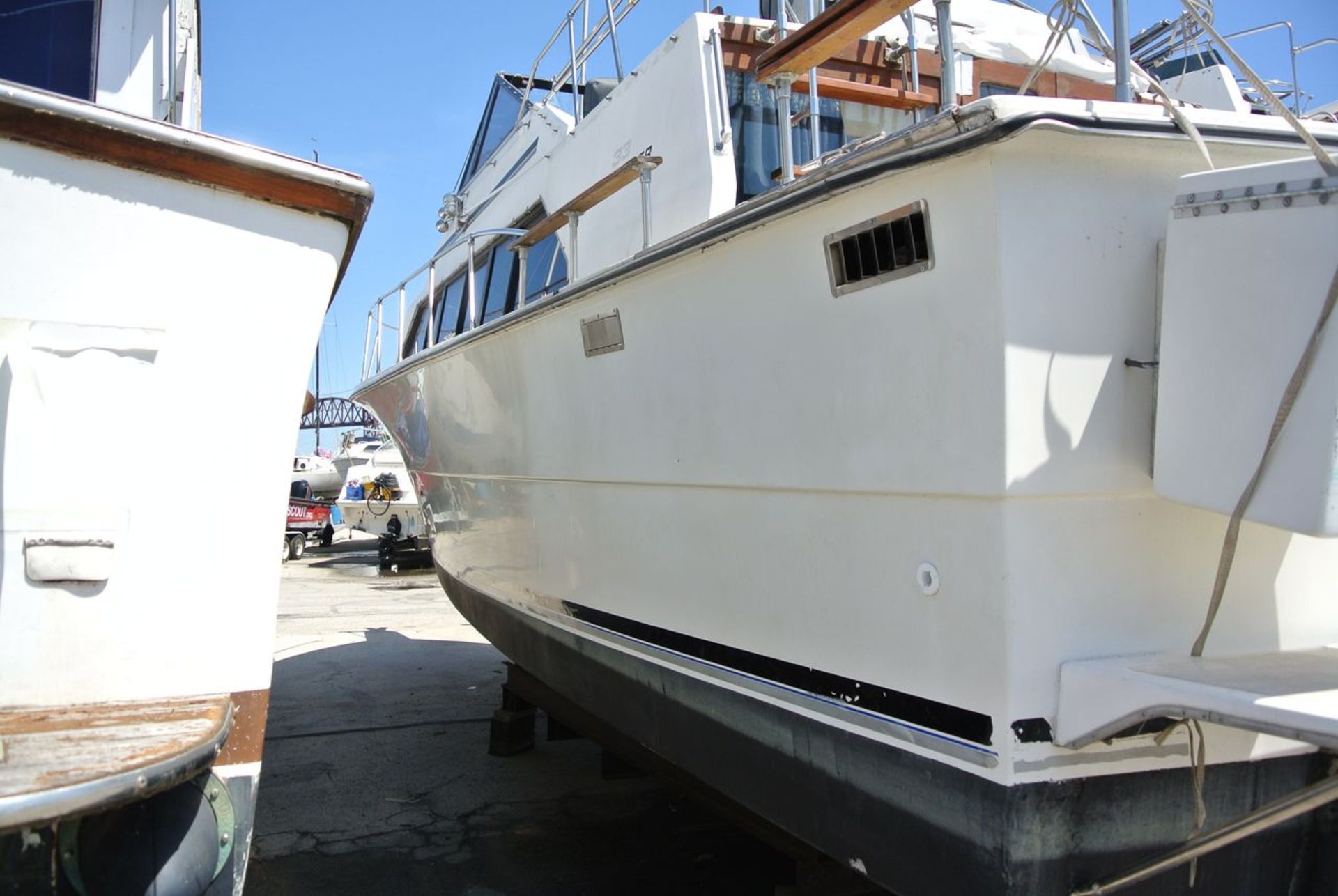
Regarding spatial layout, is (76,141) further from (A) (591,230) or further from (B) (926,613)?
(A) (591,230)

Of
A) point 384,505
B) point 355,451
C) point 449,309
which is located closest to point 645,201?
point 449,309

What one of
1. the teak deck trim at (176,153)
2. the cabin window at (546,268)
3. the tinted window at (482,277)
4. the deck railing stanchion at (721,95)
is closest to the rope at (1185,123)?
the teak deck trim at (176,153)

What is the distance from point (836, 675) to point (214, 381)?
159cm

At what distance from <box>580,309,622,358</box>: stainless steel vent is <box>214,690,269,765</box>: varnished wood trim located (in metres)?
1.41

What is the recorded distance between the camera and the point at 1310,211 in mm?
1683

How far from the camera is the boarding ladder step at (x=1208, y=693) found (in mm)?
1585

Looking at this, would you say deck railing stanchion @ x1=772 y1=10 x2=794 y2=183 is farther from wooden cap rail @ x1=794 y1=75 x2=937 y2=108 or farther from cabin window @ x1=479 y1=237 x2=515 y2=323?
cabin window @ x1=479 y1=237 x2=515 y2=323

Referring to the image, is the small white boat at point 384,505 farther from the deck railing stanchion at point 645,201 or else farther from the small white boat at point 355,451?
the deck railing stanchion at point 645,201

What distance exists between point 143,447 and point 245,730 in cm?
68

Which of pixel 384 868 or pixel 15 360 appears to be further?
pixel 384 868

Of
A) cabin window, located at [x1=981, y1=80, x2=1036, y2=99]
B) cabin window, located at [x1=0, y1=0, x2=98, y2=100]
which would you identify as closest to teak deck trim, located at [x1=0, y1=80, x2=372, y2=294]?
cabin window, located at [x1=0, y1=0, x2=98, y2=100]

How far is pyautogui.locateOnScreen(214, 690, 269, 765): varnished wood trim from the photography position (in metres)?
2.27

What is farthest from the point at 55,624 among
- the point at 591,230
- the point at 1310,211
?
the point at 591,230

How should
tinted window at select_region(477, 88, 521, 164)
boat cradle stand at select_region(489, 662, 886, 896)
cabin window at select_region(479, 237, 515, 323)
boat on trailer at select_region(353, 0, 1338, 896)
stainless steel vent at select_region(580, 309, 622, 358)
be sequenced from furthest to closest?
tinted window at select_region(477, 88, 521, 164) → cabin window at select_region(479, 237, 515, 323) → stainless steel vent at select_region(580, 309, 622, 358) → boat cradle stand at select_region(489, 662, 886, 896) → boat on trailer at select_region(353, 0, 1338, 896)
